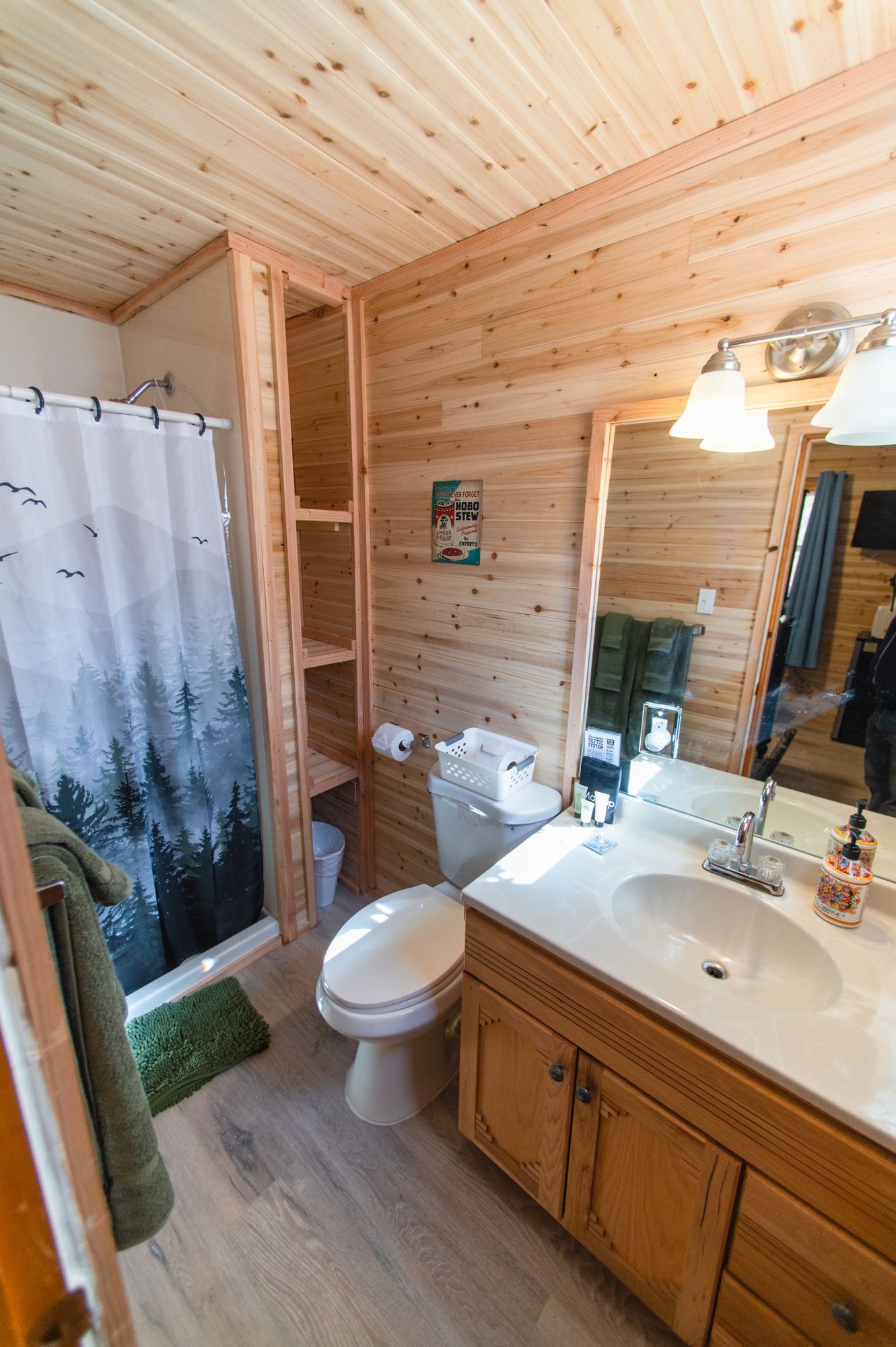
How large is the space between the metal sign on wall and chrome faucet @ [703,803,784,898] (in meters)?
1.02

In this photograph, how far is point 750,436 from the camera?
1.15 m

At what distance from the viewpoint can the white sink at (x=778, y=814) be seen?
122 cm

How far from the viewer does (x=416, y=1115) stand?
4.96 ft

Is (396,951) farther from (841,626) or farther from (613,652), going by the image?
(841,626)

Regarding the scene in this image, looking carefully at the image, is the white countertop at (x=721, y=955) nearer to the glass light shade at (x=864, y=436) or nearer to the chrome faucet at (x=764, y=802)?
the chrome faucet at (x=764, y=802)

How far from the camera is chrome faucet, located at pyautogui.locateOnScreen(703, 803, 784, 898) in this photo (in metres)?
1.18

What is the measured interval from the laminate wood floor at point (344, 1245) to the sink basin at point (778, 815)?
3.40ft

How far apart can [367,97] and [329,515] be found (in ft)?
3.48

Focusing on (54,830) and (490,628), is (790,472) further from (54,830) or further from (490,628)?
(54,830)

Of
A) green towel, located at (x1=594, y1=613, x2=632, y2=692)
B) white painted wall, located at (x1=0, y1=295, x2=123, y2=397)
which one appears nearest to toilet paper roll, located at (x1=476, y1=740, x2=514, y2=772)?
green towel, located at (x1=594, y1=613, x2=632, y2=692)

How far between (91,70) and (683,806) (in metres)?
1.98

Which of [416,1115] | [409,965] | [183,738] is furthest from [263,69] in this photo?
[416,1115]

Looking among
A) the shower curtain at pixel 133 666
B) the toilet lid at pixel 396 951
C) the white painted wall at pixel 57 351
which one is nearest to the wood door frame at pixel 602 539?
the toilet lid at pixel 396 951

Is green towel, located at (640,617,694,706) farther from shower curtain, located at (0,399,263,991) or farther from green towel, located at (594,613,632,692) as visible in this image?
shower curtain, located at (0,399,263,991)
